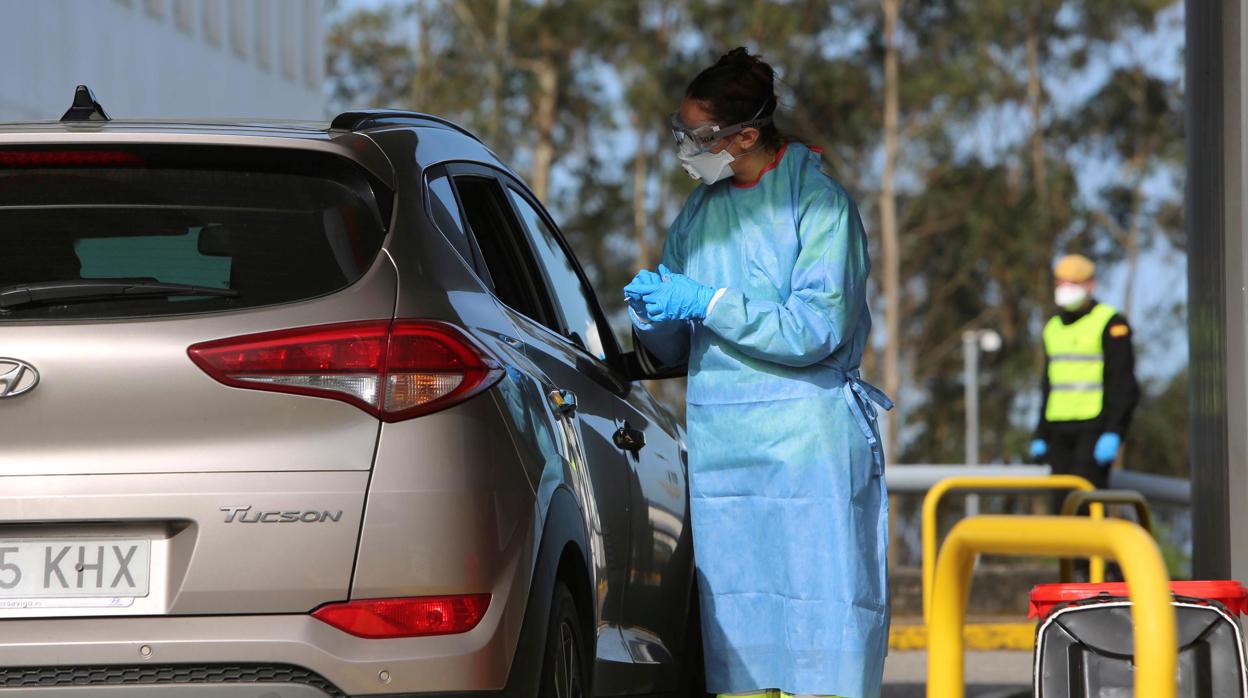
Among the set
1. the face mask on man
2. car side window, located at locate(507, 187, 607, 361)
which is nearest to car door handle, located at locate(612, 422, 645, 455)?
car side window, located at locate(507, 187, 607, 361)

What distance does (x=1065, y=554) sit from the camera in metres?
2.96

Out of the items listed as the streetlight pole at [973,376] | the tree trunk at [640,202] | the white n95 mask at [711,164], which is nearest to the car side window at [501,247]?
the white n95 mask at [711,164]

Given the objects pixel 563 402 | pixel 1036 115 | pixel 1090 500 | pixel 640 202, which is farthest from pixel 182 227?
pixel 640 202

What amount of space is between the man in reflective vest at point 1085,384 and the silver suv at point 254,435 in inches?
331

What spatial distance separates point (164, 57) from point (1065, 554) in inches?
967

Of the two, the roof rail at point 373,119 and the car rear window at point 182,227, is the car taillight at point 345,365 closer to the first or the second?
the car rear window at point 182,227

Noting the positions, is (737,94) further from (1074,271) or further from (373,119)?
(1074,271)

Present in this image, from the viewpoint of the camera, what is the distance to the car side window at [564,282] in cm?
498

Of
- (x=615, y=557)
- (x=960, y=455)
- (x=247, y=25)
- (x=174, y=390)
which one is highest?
(x=247, y=25)

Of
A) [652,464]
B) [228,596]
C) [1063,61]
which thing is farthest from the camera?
[1063,61]

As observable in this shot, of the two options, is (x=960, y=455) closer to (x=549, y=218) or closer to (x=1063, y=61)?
(x=1063, y=61)

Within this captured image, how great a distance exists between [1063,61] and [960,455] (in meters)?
8.32

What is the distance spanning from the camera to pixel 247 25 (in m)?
31.9

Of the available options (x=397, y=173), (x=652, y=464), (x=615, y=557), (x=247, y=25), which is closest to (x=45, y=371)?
(x=397, y=173)
